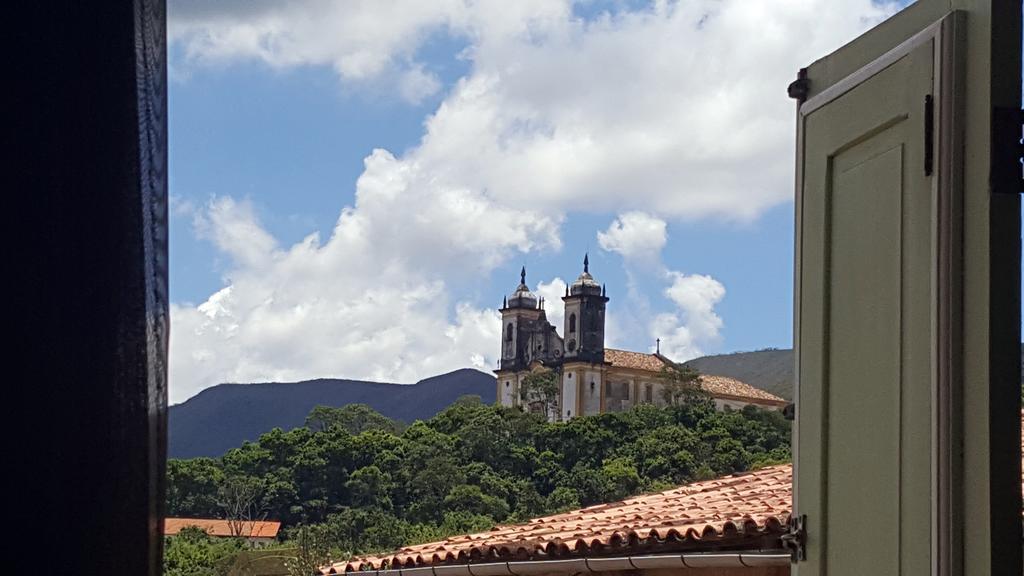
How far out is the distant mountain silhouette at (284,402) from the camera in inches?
2844

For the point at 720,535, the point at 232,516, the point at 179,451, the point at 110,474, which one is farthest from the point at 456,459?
the point at 110,474

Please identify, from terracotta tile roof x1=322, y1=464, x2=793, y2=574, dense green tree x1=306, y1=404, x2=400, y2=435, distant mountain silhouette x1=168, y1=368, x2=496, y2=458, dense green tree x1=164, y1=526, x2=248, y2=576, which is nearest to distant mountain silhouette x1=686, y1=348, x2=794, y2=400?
distant mountain silhouette x1=168, y1=368, x2=496, y2=458

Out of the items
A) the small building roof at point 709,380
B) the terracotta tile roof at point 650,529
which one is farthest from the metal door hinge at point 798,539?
the small building roof at point 709,380

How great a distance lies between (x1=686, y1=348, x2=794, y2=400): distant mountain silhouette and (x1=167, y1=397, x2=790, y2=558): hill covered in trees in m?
29.8

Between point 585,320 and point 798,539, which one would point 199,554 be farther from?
point 585,320

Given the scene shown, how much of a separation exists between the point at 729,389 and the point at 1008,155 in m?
60.0

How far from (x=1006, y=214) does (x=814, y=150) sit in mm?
528

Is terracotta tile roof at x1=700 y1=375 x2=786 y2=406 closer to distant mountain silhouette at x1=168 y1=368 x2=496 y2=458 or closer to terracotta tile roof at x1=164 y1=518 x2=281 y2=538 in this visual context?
distant mountain silhouette at x1=168 y1=368 x2=496 y2=458

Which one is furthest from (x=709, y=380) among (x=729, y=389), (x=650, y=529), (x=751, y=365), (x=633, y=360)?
(x=650, y=529)

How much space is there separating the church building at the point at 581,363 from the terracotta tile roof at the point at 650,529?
177ft

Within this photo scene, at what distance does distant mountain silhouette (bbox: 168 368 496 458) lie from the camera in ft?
237

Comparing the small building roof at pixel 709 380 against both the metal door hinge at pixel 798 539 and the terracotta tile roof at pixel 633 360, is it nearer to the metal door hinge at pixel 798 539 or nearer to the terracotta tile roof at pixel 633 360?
the terracotta tile roof at pixel 633 360

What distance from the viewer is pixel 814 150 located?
1.87 meters

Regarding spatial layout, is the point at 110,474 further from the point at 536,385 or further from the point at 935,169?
the point at 536,385
